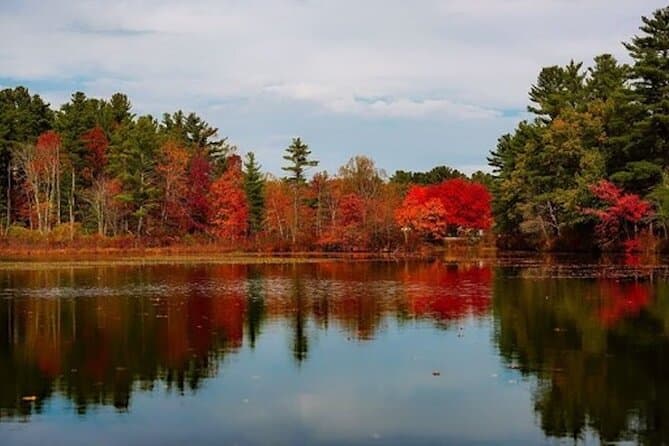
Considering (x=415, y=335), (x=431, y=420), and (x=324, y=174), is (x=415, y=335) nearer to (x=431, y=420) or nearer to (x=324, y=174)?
(x=431, y=420)

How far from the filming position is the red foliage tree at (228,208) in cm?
7500

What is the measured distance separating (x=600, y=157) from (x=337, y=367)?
4364cm

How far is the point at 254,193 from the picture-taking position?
79438 millimetres

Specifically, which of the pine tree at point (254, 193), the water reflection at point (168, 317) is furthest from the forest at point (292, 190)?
the water reflection at point (168, 317)

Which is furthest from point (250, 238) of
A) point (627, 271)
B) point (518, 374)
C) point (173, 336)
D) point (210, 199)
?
point (518, 374)

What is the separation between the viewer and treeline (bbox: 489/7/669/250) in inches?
1889

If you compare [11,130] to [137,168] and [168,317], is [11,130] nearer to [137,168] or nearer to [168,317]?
[137,168]

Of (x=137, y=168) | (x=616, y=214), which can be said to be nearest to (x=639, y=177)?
(x=616, y=214)

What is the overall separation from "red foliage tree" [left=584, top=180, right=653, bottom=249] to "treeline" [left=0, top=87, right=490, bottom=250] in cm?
1789

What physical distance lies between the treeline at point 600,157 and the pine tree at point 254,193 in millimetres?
23810

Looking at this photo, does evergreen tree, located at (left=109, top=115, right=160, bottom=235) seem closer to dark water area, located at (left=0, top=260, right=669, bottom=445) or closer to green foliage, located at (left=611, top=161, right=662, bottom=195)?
green foliage, located at (left=611, top=161, right=662, bottom=195)

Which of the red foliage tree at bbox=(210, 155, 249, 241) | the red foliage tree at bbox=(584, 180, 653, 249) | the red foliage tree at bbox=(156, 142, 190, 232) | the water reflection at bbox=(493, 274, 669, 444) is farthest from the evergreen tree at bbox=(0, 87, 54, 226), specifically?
the water reflection at bbox=(493, 274, 669, 444)

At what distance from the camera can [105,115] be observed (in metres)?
89.1

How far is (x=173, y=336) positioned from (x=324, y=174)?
61.1m
